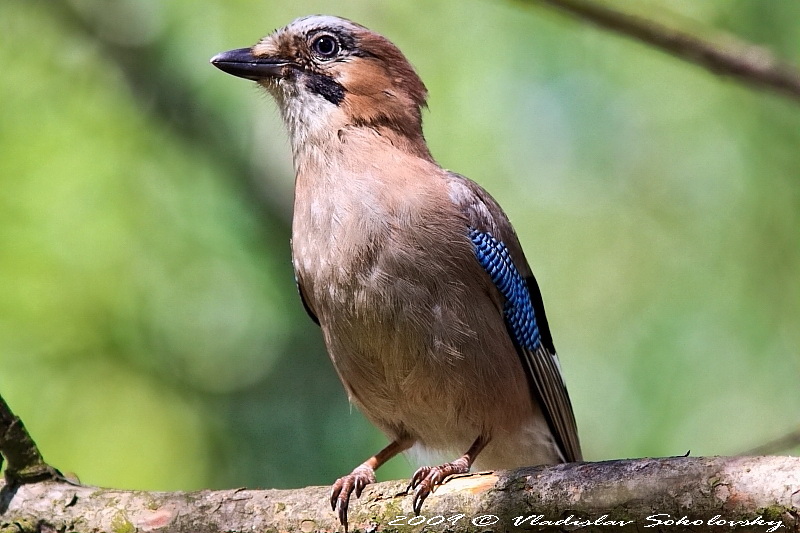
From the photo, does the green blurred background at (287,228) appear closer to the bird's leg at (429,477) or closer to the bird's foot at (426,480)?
the bird's leg at (429,477)

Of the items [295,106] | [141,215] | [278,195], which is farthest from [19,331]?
[295,106]

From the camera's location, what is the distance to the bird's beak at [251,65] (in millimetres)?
5168

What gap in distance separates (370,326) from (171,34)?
3.76 m

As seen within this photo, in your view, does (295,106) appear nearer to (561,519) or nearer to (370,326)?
(370,326)

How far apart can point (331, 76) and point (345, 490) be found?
2261 mm

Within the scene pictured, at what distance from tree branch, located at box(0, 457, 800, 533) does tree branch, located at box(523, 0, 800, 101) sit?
2.16 m

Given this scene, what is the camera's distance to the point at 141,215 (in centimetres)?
670

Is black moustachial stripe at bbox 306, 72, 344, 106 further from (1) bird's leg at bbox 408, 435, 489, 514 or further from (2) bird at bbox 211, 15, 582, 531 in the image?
(1) bird's leg at bbox 408, 435, 489, 514

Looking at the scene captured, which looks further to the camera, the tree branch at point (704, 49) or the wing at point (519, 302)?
the wing at point (519, 302)

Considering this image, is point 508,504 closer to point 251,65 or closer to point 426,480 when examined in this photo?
point 426,480

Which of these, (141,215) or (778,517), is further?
(141,215)

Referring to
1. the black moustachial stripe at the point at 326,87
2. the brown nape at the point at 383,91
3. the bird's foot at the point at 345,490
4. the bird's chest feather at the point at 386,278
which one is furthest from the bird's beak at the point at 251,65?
the bird's foot at the point at 345,490

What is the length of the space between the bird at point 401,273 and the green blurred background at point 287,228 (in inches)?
50.2

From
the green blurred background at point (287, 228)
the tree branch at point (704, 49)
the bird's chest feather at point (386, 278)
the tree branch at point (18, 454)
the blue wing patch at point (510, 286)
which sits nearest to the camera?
the tree branch at point (18, 454)
